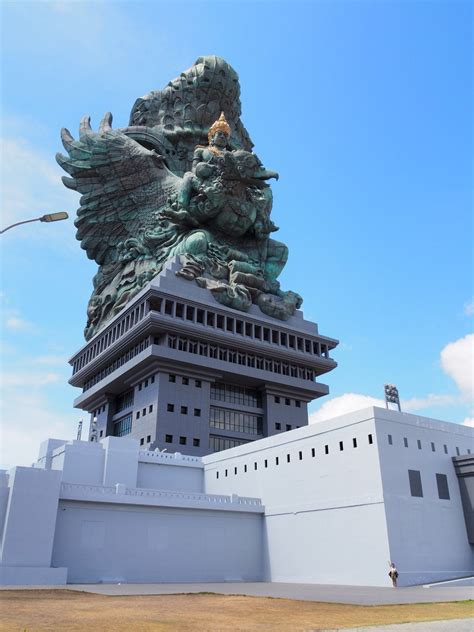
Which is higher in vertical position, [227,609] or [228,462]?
[228,462]

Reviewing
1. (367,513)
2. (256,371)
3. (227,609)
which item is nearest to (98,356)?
(256,371)

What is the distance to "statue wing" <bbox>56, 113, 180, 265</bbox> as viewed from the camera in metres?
73.9

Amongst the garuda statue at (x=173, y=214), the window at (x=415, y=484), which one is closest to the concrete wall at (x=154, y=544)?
the window at (x=415, y=484)

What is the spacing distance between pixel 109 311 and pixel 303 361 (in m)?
27.4

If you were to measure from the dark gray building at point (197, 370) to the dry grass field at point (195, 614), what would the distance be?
3637cm

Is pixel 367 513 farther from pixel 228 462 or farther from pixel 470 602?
pixel 228 462

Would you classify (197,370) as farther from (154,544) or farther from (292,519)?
(154,544)

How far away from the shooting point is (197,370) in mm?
61125

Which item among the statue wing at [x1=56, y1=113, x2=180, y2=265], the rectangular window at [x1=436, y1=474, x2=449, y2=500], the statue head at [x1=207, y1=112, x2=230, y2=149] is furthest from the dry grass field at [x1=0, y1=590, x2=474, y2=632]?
the statue head at [x1=207, y1=112, x2=230, y2=149]

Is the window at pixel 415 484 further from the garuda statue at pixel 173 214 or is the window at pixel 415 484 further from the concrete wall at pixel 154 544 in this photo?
the garuda statue at pixel 173 214

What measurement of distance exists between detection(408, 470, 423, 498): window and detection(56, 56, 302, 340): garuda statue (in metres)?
36.5

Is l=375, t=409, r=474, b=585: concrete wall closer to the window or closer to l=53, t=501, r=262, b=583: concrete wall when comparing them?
the window

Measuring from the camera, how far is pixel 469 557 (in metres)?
33.0

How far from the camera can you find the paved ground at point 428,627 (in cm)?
1176
